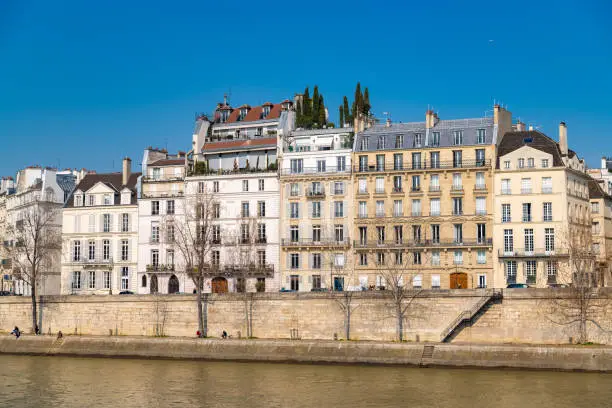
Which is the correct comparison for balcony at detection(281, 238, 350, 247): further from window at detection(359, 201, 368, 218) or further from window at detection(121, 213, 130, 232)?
window at detection(121, 213, 130, 232)

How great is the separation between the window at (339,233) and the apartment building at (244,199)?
14.9ft

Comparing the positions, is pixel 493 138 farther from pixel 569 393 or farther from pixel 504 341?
pixel 569 393

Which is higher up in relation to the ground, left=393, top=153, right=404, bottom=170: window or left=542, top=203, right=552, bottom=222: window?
left=393, top=153, right=404, bottom=170: window

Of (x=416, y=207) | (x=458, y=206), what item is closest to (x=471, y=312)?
(x=458, y=206)

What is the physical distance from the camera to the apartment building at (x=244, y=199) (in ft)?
242

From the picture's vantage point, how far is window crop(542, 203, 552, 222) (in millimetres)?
67125

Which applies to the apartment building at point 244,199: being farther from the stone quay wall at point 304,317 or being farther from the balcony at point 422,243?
the stone quay wall at point 304,317

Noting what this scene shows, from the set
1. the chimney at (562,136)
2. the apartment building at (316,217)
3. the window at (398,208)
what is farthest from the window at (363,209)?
the chimney at (562,136)

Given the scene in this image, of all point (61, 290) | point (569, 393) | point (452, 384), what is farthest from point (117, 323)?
point (569, 393)

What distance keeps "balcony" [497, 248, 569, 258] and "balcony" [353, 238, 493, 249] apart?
1277 millimetres

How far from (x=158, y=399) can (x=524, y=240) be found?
32.3 m

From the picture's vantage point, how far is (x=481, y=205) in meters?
69.1

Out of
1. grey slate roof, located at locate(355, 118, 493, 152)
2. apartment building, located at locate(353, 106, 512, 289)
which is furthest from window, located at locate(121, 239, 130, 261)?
grey slate roof, located at locate(355, 118, 493, 152)

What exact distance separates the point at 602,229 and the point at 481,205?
10876 mm
